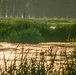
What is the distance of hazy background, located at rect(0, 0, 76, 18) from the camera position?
178 feet

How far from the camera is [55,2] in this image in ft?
196

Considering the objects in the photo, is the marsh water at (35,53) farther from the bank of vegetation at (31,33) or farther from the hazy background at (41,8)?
the hazy background at (41,8)

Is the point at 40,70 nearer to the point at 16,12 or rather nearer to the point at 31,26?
the point at 31,26

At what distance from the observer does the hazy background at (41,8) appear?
2140 inches

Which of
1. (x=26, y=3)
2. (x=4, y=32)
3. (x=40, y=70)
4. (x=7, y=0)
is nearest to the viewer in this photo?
(x=40, y=70)

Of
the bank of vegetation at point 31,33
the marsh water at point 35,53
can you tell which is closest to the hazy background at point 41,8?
the bank of vegetation at point 31,33

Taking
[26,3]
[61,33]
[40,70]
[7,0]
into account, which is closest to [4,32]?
[61,33]

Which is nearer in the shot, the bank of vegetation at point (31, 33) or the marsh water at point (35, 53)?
the marsh water at point (35, 53)

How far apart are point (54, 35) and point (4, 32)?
105 inches

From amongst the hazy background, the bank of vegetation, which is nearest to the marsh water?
the bank of vegetation

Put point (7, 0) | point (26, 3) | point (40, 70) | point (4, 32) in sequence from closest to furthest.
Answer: point (40, 70) < point (4, 32) < point (7, 0) < point (26, 3)

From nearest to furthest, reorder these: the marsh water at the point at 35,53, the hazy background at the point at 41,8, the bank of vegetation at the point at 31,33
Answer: the marsh water at the point at 35,53 → the bank of vegetation at the point at 31,33 → the hazy background at the point at 41,8

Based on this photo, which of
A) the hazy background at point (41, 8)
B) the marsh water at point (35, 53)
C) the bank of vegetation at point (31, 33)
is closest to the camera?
the marsh water at point (35, 53)

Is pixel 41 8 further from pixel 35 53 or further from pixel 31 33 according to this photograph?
pixel 35 53
